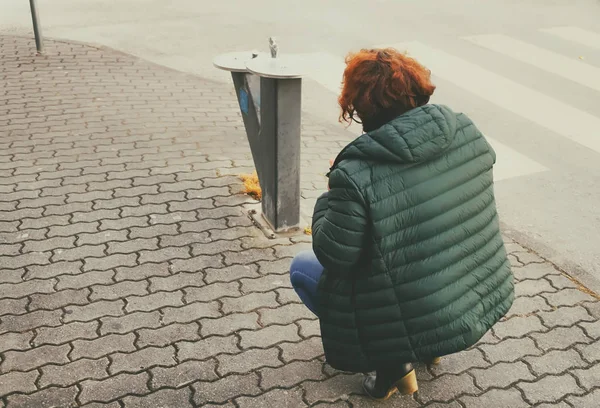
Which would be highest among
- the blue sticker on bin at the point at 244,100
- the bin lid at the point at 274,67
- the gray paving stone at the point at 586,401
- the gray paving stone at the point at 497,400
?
the bin lid at the point at 274,67

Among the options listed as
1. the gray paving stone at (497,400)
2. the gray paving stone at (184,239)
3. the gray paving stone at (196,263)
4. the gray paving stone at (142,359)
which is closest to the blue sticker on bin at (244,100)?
the gray paving stone at (184,239)

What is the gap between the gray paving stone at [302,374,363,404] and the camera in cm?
335

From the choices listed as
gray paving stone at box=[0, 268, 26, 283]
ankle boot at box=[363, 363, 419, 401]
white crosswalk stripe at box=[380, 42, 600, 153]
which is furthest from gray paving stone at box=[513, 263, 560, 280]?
gray paving stone at box=[0, 268, 26, 283]

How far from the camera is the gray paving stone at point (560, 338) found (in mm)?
3768

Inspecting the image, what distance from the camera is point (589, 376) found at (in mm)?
3521

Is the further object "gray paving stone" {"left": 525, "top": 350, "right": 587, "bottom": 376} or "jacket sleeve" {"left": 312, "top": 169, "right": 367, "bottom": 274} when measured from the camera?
"gray paving stone" {"left": 525, "top": 350, "right": 587, "bottom": 376}

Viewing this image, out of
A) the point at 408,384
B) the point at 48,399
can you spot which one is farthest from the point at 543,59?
the point at 48,399

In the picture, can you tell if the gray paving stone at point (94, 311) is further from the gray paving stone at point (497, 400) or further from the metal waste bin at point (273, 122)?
the gray paving stone at point (497, 400)

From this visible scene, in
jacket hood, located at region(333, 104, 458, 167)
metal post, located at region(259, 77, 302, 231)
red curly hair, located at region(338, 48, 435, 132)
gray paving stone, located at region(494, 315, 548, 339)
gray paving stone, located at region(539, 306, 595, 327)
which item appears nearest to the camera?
jacket hood, located at region(333, 104, 458, 167)

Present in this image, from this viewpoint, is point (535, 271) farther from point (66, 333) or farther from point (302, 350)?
point (66, 333)

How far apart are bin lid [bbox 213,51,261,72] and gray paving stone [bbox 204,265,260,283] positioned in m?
1.16

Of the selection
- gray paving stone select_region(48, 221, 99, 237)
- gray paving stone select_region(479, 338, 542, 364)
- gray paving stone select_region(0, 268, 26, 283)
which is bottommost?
gray paving stone select_region(0, 268, 26, 283)

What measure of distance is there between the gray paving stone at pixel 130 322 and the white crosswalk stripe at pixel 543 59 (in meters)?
6.01

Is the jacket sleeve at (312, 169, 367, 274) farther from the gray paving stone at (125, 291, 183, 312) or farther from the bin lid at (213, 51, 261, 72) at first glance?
the bin lid at (213, 51, 261, 72)
